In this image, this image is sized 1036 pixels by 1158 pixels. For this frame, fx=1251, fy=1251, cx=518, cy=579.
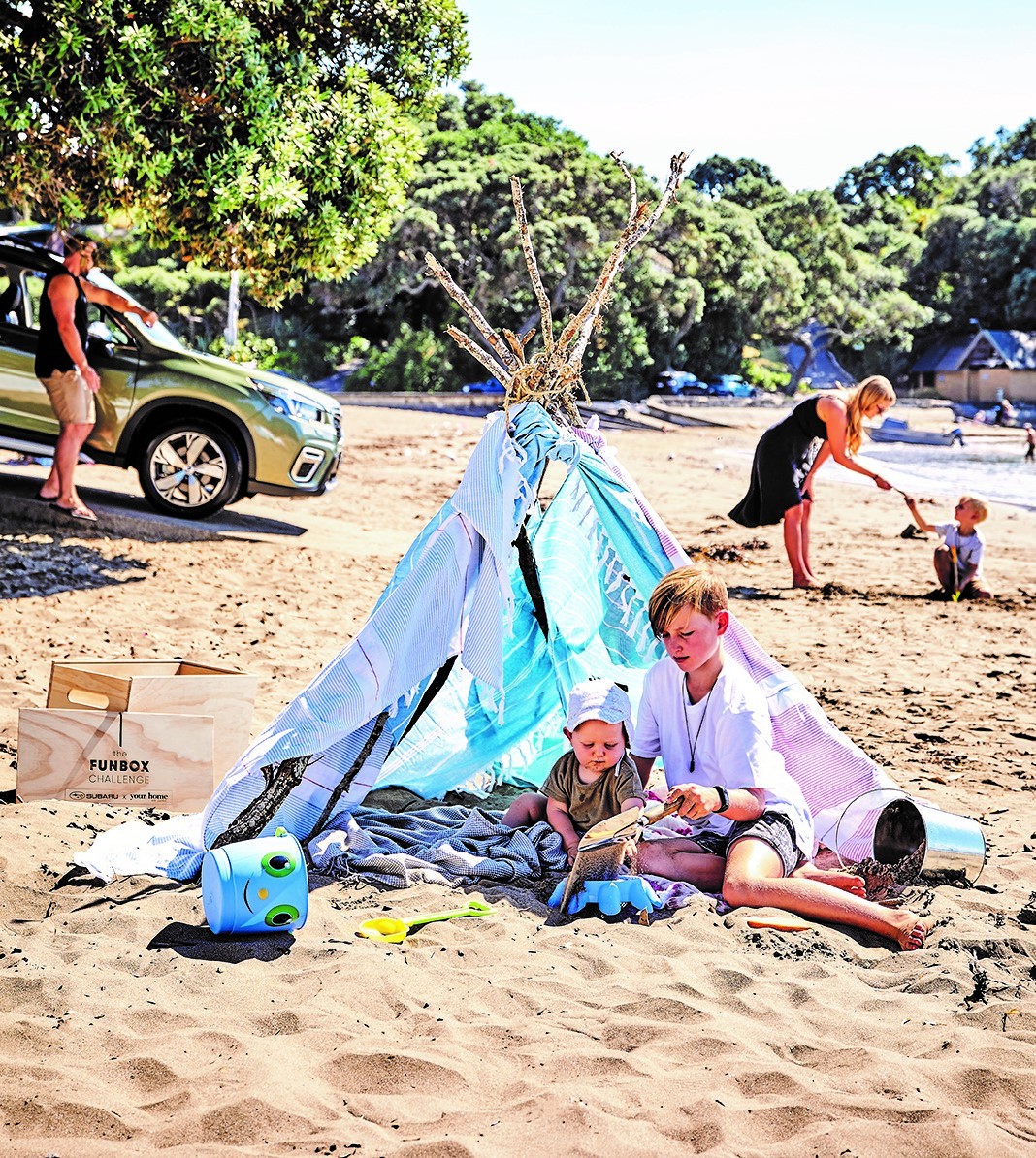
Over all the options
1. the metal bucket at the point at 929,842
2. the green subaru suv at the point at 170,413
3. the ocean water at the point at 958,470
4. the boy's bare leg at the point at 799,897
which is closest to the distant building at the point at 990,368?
the ocean water at the point at 958,470

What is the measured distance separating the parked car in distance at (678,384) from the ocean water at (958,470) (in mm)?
7468

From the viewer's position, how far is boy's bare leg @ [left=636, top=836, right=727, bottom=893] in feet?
14.4

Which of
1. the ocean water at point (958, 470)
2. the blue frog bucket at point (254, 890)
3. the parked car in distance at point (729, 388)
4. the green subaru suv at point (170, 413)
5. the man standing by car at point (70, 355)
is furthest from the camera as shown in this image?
the parked car in distance at point (729, 388)

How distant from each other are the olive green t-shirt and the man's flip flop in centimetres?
691

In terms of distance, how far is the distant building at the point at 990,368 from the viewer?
57.7m

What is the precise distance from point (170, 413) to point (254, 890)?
7.75 metres

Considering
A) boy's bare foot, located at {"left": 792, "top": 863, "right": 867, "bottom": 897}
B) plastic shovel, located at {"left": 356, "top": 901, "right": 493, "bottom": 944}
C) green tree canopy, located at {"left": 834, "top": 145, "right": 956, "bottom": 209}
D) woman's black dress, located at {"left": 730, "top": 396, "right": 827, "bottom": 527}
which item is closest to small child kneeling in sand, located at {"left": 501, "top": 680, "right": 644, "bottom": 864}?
plastic shovel, located at {"left": 356, "top": 901, "right": 493, "bottom": 944}

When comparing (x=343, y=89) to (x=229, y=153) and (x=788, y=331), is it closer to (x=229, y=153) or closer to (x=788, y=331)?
(x=229, y=153)

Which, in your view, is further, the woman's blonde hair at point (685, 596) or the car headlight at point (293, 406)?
the car headlight at point (293, 406)

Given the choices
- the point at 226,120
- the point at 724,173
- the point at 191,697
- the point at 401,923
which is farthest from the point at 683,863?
the point at 724,173

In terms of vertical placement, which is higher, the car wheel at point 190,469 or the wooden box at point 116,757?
the car wheel at point 190,469

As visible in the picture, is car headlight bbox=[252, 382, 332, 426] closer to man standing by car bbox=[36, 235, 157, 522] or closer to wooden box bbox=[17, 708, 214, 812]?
man standing by car bbox=[36, 235, 157, 522]

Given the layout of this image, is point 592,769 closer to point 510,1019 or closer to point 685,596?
point 685,596

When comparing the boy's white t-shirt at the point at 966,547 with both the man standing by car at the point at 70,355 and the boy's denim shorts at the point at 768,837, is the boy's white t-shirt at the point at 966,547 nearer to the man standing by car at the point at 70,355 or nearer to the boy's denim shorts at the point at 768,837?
the boy's denim shorts at the point at 768,837
